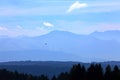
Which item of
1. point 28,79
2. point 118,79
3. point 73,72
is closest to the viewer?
point 118,79

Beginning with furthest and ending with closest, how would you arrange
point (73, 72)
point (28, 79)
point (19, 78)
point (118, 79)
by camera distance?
point (19, 78), point (28, 79), point (73, 72), point (118, 79)

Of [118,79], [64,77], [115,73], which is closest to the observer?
[118,79]

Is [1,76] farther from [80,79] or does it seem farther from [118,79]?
[118,79]

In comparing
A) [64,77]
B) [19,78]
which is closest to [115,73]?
[64,77]

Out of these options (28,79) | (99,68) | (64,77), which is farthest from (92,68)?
(28,79)

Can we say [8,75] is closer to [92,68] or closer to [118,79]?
[92,68]

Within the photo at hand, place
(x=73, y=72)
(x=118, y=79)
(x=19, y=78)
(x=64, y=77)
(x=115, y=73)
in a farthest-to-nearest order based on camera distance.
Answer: (x=19, y=78)
(x=64, y=77)
(x=73, y=72)
(x=115, y=73)
(x=118, y=79)

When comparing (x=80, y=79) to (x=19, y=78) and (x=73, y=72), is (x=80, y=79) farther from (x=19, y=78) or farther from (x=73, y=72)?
(x=19, y=78)

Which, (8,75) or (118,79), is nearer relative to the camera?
(118,79)

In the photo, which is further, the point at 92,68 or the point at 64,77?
the point at 64,77
